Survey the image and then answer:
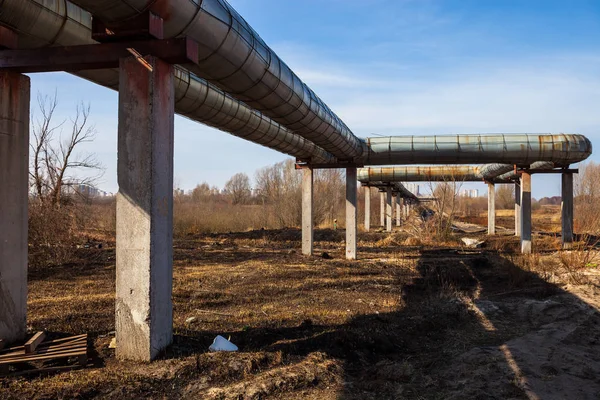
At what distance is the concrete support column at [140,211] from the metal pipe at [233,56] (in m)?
0.49

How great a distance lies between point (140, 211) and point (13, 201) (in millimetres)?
1659

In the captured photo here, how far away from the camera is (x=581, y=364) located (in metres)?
4.70

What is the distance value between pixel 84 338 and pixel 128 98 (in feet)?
9.06

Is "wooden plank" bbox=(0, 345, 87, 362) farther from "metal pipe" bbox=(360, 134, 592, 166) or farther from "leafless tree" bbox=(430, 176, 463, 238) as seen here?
"leafless tree" bbox=(430, 176, 463, 238)

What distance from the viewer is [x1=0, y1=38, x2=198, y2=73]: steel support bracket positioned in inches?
157

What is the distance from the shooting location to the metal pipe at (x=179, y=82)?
409cm

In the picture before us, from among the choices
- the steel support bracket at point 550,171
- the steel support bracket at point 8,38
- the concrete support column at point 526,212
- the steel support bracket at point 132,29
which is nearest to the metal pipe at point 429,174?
the steel support bracket at point 550,171

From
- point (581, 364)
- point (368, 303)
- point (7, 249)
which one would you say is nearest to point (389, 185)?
point (368, 303)

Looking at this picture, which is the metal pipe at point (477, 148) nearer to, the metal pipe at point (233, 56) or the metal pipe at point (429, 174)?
the metal pipe at point (233, 56)

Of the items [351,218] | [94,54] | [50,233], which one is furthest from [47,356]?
[351,218]

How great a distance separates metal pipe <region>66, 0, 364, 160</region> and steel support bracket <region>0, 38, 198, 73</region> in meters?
0.25

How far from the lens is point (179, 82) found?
6293 mm

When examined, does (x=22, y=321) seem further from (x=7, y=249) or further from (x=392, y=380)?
(x=392, y=380)

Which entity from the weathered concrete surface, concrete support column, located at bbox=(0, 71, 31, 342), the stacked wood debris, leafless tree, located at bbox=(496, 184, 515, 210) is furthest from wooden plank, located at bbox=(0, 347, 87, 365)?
leafless tree, located at bbox=(496, 184, 515, 210)
